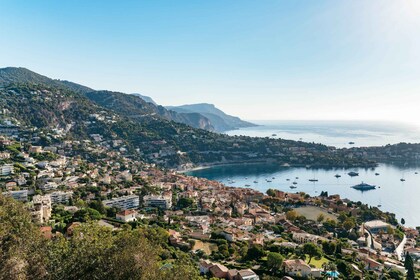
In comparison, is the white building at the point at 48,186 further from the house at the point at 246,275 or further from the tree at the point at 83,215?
the house at the point at 246,275

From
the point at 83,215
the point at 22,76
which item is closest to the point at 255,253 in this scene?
the point at 83,215

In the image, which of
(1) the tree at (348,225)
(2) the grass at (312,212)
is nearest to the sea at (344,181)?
(2) the grass at (312,212)

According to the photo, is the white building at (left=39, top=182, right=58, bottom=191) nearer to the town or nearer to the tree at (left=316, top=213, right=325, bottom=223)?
the town

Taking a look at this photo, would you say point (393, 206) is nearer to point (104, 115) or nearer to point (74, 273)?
point (74, 273)

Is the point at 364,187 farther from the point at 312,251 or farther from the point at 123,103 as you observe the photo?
the point at 123,103

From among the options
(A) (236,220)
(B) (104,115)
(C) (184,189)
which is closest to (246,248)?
(A) (236,220)

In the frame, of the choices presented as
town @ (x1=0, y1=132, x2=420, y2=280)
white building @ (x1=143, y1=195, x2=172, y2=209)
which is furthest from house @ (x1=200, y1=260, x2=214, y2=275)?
white building @ (x1=143, y1=195, x2=172, y2=209)
